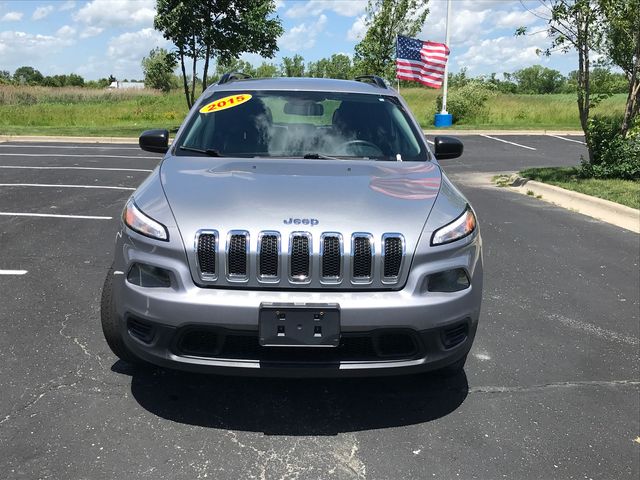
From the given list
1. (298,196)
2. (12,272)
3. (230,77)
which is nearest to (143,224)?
(298,196)

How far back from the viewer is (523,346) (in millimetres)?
3891

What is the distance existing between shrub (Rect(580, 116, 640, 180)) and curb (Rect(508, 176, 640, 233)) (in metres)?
1.19

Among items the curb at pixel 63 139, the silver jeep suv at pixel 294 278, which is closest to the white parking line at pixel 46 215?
the silver jeep suv at pixel 294 278

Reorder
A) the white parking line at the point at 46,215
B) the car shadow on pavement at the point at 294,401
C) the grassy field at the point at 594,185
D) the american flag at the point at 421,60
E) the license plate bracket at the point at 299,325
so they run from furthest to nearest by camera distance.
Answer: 1. the american flag at the point at 421,60
2. the grassy field at the point at 594,185
3. the white parking line at the point at 46,215
4. the car shadow on pavement at the point at 294,401
5. the license plate bracket at the point at 299,325

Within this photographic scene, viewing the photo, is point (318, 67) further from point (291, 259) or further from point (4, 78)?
point (291, 259)

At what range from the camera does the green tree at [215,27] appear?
1941 centimetres

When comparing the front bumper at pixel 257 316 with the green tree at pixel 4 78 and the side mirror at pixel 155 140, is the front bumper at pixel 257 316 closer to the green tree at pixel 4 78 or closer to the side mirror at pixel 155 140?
the side mirror at pixel 155 140

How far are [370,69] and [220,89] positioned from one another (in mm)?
20654

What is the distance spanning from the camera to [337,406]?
307 centimetres

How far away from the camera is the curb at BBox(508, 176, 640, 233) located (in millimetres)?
7652

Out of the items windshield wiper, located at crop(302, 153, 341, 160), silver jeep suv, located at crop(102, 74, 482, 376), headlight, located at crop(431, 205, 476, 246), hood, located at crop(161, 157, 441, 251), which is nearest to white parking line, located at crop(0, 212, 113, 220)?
hood, located at crop(161, 157, 441, 251)

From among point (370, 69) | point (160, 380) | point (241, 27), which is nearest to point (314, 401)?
point (160, 380)

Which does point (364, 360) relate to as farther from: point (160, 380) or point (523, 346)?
point (523, 346)

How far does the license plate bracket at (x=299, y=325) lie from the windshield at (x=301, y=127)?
1459mm
